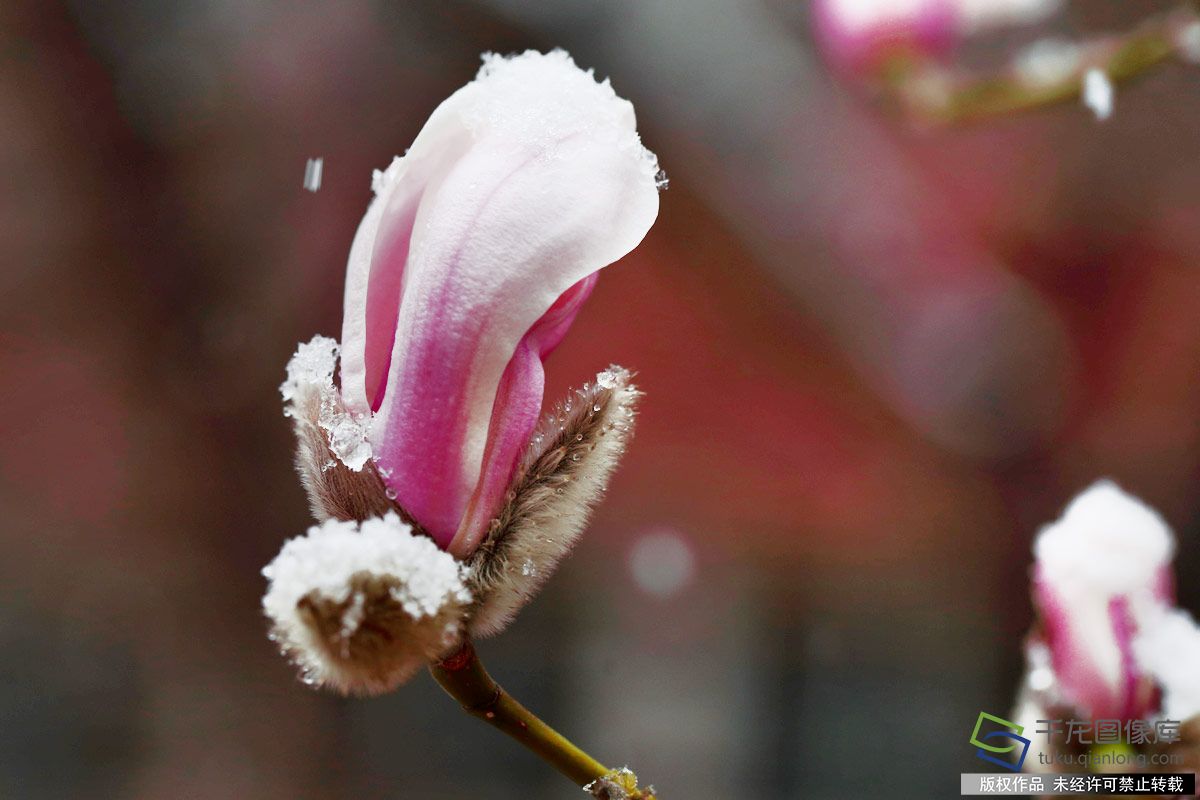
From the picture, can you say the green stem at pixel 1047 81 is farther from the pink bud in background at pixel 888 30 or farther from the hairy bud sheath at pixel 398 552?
the hairy bud sheath at pixel 398 552

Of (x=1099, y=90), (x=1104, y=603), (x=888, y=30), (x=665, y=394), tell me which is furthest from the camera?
(x=665, y=394)

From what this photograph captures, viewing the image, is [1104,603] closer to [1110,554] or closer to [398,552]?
[1110,554]

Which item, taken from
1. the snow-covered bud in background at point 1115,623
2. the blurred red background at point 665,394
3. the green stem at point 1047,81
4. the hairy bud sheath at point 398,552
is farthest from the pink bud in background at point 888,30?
the hairy bud sheath at point 398,552

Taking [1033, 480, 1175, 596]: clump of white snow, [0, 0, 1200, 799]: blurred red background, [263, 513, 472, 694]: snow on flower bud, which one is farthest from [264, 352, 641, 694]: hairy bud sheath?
[0, 0, 1200, 799]: blurred red background

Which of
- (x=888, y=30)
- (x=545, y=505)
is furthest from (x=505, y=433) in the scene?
(x=888, y=30)

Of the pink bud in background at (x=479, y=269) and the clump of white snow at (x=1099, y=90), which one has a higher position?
the clump of white snow at (x=1099, y=90)
